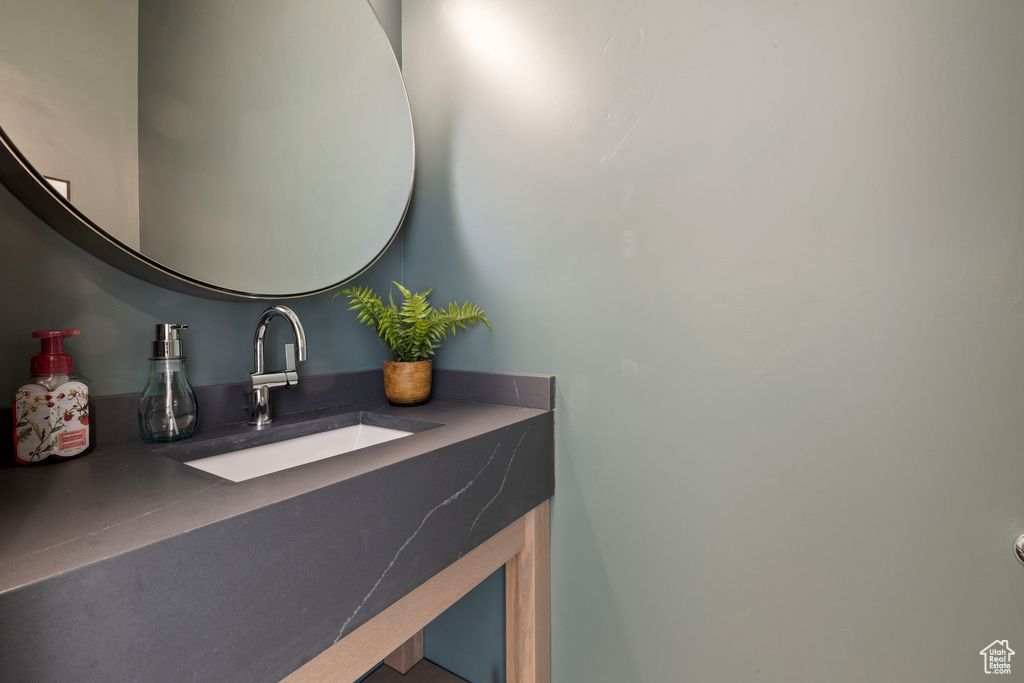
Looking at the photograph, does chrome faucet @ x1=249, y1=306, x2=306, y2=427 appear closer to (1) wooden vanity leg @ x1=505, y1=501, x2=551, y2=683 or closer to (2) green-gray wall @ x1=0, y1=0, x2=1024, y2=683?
(2) green-gray wall @ x1=0, y1=0, x2=1024, y2=683

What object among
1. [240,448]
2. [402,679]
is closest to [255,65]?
[240,448]

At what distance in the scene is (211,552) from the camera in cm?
43

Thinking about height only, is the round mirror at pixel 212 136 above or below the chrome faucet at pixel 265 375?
above

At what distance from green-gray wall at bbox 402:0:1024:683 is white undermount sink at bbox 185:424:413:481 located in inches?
13.1

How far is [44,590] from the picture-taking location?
34 centimetres

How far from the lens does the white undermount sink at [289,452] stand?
2.53 feet

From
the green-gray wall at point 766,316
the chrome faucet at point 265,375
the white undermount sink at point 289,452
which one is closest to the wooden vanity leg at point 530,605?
the green-gray wall at point 766,316

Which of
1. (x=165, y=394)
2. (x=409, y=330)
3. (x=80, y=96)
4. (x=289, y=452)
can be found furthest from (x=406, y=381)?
(x=80, y=96)

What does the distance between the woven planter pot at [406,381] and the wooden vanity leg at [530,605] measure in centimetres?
37

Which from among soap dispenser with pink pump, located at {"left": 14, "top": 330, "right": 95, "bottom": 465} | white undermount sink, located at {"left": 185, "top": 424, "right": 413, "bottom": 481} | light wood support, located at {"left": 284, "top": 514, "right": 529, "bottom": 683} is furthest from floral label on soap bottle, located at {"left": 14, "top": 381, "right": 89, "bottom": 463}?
light wood support, located at {"left": 284, "top": 514, "right": 529, "bottom": 683}

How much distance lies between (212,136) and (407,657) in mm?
1281

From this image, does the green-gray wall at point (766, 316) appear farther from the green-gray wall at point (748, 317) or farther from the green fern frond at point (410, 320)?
the green fern frond at point (410, 320)

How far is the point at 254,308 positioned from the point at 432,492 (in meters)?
0.57

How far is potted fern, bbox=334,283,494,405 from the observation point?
1.04 m
